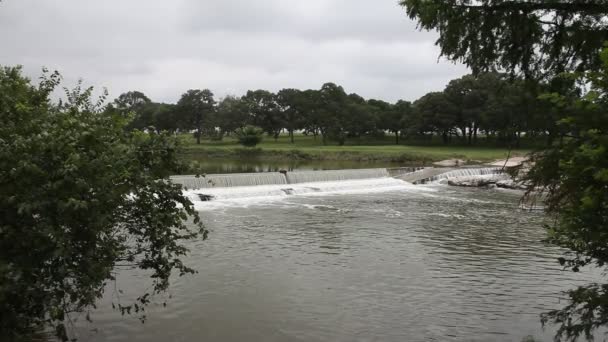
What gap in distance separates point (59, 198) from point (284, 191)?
838 inches

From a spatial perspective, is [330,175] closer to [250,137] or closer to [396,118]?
[250,137]

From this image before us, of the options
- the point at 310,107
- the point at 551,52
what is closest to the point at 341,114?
the point at 310,107

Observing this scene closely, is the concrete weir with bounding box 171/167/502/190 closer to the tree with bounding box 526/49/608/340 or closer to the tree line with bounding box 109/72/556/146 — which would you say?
the tree with bounding box 526/49/608/340

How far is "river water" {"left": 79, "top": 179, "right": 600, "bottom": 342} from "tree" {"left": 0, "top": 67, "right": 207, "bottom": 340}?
2.93 m

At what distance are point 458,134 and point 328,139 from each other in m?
21.8

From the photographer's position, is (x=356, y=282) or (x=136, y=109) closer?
(x=356, y=282)

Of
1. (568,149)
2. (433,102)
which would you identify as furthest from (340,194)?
(433,102)

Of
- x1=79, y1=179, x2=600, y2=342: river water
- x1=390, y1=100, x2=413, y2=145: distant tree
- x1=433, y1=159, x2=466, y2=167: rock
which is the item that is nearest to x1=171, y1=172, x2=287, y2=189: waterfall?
x1=79, y1=179, x2=600, y2=342: river water

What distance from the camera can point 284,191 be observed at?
1035 inches

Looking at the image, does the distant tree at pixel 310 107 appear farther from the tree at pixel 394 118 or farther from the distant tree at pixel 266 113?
the tree at pixel 394 118

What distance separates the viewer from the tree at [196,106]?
292 feet

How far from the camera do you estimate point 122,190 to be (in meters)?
5.66

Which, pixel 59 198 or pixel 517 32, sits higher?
pixel 517 32

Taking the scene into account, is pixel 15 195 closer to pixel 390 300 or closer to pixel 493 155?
pixel 390 300
